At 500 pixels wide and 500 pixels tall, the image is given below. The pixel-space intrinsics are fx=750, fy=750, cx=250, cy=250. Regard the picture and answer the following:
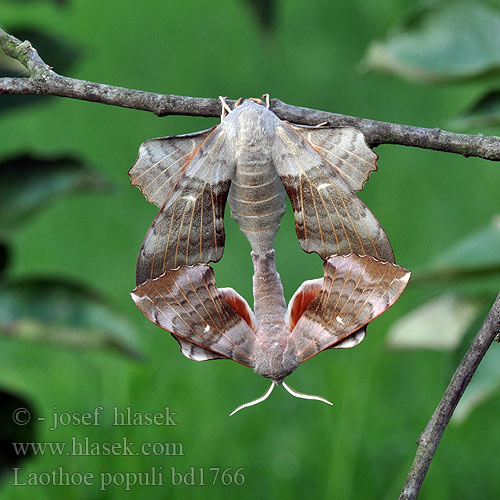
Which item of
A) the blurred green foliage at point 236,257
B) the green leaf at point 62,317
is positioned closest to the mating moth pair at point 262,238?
the blurred green foliage at point 236,257

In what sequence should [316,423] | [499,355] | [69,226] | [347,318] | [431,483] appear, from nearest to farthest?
[347,318] → [499,355] → [431,483] → [316,423] → [69,226]

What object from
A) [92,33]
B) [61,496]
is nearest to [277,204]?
[61,496]

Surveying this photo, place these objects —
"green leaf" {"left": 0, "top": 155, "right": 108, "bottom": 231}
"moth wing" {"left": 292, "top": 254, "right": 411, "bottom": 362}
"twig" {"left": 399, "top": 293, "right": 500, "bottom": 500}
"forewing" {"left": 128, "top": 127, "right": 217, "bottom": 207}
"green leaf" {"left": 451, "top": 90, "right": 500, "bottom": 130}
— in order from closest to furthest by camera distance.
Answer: "twig" {"left": 399, "top": 293, "right": 500, "bottom": 500}
"moth wing" {"left": 292, "top": 254, "right": 411, "bottom": 362}
"forewing" {"left": 128, "top": 127, "right": 217, "bottom": 207}
"green leaf" {"left": 451, "top": 90, "right": 500, "bottom": 130}
"green leaf" {"left": 0, "top": 155, "right": 108, "bottom": 231}

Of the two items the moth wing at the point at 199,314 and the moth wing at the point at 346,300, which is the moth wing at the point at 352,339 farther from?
the moth wing at the point at 199,314

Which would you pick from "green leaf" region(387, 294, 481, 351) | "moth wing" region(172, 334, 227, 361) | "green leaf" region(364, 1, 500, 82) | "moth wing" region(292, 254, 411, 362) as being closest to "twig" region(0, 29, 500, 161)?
"moth wing" region(292, 254, 411, 362)

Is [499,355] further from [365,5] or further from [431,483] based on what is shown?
[365,5]

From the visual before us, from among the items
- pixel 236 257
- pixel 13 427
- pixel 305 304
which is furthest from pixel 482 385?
pixel 236 257

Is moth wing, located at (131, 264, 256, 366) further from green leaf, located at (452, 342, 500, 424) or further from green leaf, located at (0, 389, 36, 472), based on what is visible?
green leaf, located at (0, 389, 36, 472)

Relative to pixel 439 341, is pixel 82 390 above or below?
above
